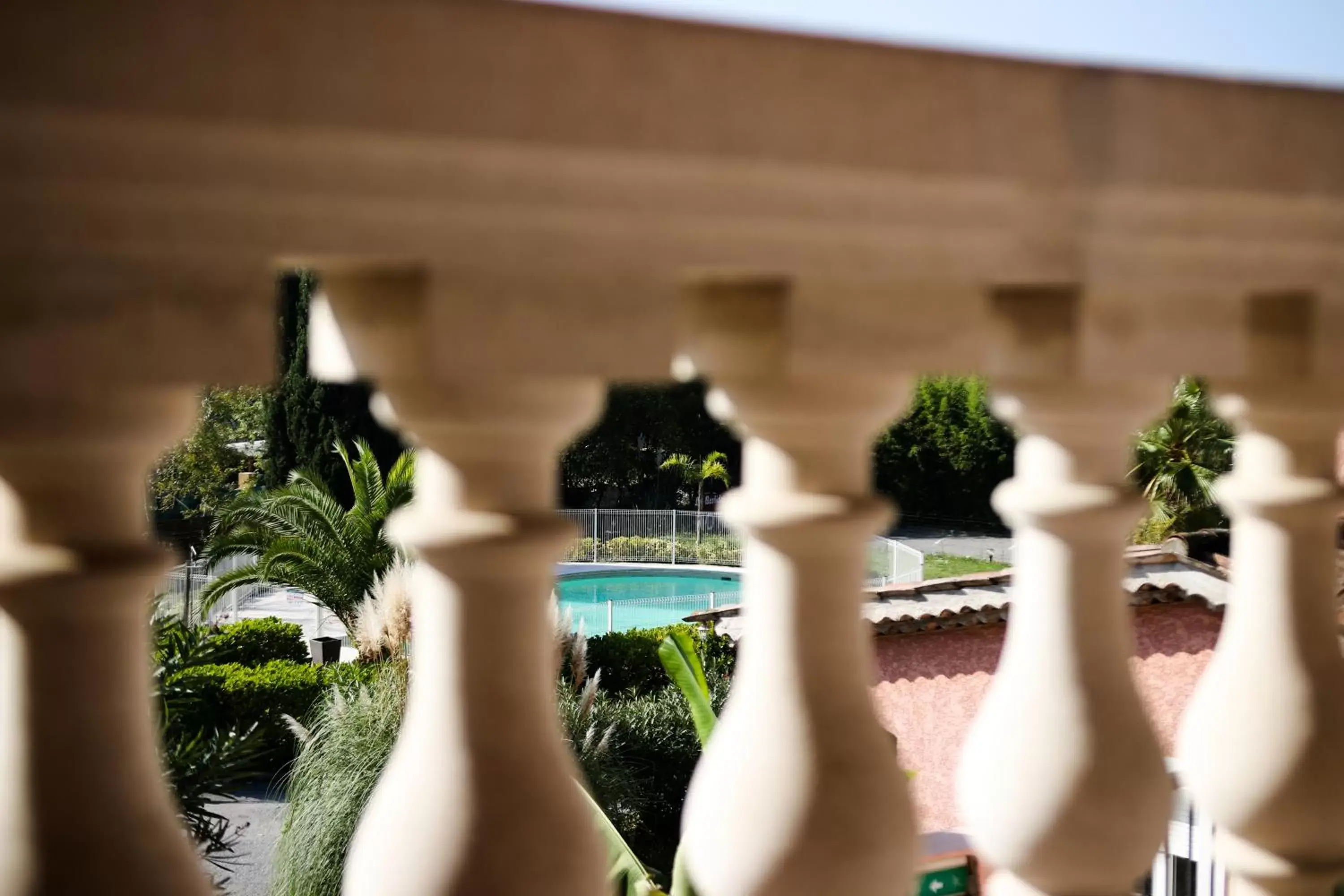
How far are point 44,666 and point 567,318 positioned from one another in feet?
1.01

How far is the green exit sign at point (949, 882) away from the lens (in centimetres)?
404

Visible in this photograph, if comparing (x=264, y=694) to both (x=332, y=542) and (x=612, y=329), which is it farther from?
(x=612, y=329)

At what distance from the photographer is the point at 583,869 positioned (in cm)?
74

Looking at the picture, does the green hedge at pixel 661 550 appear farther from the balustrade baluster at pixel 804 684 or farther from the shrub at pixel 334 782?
the balustrade baluster at pixel 804 684

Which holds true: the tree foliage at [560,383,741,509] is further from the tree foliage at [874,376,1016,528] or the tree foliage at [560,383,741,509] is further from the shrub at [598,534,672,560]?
the shrub at [598,534,672,560]

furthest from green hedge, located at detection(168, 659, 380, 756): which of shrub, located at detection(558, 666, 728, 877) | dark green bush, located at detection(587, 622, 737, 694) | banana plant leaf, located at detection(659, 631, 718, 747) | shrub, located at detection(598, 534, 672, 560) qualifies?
shrub, located at detection(598, 534, 672, 560)

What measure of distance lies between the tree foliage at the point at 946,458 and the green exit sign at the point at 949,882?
25.8 meters

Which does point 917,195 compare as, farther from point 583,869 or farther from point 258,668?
point 258,668

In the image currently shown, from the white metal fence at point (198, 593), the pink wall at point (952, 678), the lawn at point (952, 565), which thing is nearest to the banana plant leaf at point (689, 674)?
the pink wall at point (952, 678)

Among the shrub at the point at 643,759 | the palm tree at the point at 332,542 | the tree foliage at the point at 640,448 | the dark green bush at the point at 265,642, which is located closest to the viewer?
the shrub at the point at 643,759

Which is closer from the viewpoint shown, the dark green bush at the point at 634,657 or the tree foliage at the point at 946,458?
the dark green bush at the point at 634,657

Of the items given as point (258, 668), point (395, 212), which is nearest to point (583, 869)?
point (395, 212)

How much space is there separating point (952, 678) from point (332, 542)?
723cm

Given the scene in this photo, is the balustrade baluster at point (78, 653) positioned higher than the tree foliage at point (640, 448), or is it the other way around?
the tree foliage at point (640, 448)
